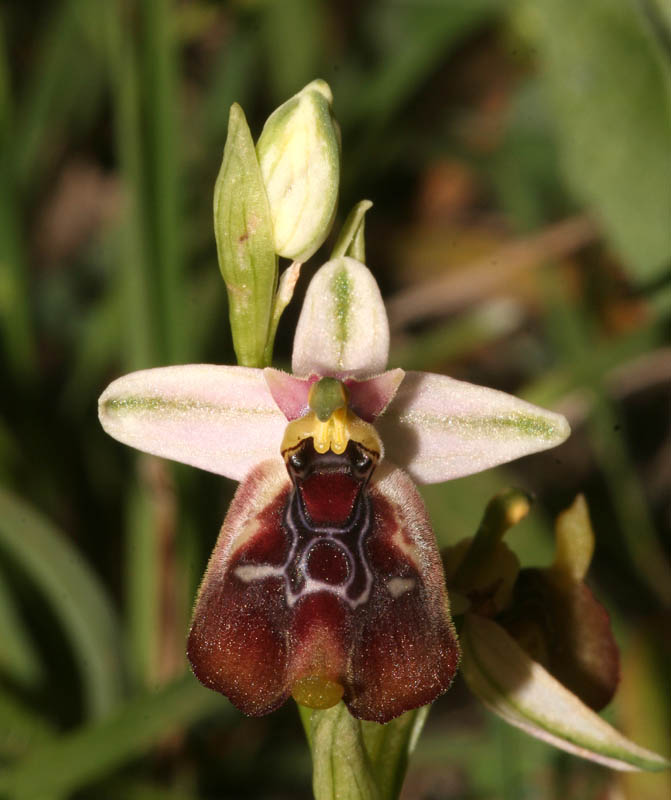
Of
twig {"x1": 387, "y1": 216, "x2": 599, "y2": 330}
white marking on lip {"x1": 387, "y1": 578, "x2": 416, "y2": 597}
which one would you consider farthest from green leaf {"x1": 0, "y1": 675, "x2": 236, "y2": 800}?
twig {"x1": 387, "y1": 216, "x2": 599, "y2": 330}

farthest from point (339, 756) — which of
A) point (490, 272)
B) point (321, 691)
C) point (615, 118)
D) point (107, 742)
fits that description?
point (490, 272)

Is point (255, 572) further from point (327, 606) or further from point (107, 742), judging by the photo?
point (107, 742)

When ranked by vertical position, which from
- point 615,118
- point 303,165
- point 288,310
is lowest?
point 288,310

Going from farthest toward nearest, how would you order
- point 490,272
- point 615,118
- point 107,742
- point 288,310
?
point 288,310, point 490,272, point 615,118, point 107,742

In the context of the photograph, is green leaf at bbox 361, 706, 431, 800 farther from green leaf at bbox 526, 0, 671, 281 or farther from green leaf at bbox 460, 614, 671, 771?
green leaf at bbox 526, 0, 671, 281

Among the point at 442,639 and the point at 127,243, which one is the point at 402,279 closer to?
the point at 127,243

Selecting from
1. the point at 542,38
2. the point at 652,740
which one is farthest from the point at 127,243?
the point at 652,740

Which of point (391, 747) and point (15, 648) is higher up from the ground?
point (391, 747)
